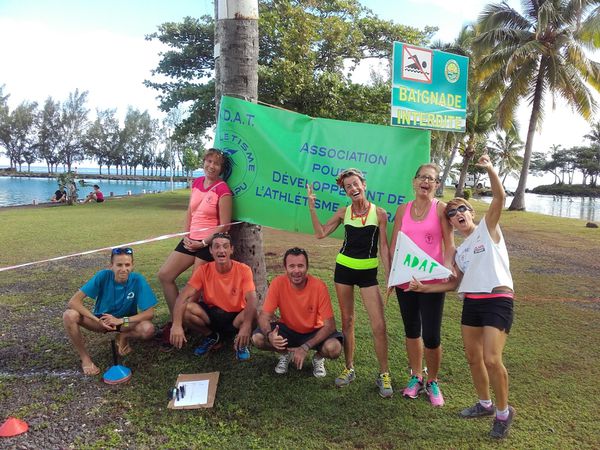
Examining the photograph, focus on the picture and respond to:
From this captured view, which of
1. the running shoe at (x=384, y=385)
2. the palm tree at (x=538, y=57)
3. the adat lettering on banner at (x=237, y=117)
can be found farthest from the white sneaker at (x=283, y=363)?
the palm tree at (x=538, y=57)

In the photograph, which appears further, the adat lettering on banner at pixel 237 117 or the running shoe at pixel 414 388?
the adat lettering on banner at pixel 237 117

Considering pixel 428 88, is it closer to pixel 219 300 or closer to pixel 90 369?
pixel 219 300

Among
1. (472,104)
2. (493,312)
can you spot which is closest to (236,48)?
(493,312)

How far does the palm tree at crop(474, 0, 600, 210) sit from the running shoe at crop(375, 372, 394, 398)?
20.6 m

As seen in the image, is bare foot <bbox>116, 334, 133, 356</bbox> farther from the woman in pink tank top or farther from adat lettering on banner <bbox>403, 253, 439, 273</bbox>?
adat lettering on banner <bbox>403, 253, 439, 273</bbox>

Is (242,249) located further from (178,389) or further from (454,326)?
(454,326)

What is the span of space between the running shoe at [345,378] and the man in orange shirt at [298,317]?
0.18 meters

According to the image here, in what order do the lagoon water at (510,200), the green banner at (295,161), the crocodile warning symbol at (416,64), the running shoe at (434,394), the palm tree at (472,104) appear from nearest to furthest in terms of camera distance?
the running shoe at (434,394), the crocodile warning symbol at (416,64), the green banner at (295,161), the palm tree at (472,104), the lagoon water at (510,200)

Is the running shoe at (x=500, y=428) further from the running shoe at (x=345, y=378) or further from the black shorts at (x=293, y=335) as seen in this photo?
the black shorts at (x=293, y=335)

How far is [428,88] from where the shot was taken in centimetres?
400

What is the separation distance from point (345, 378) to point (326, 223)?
1.35 metres

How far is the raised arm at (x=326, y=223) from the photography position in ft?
12.3

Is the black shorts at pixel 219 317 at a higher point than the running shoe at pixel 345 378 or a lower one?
higher

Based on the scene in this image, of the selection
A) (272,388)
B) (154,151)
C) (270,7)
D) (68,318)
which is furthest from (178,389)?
(154,151)
